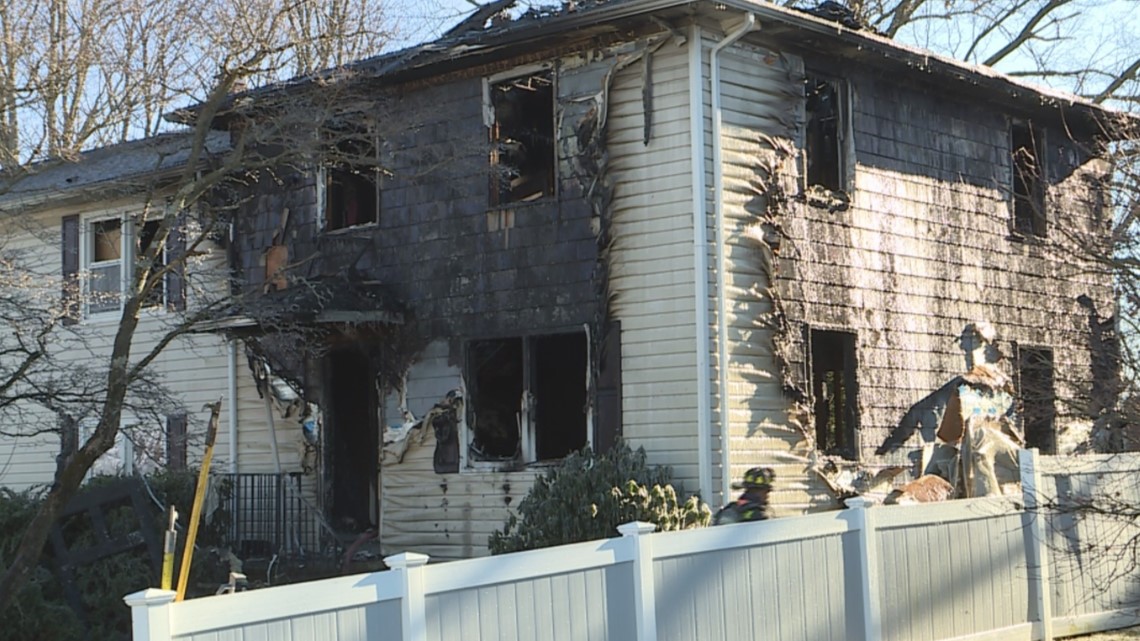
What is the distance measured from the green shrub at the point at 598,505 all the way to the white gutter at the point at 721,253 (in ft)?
1.74

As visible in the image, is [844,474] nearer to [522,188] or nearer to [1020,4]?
[522,188]

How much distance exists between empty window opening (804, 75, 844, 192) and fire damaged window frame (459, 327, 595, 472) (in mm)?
3381

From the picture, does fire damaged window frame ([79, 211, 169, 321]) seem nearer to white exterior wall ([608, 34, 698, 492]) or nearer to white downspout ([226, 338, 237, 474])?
white downspout ([226, 338, 237, 474])

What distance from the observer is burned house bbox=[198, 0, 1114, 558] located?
14.6 m

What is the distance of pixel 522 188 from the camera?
17125mm

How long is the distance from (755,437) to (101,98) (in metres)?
7.30

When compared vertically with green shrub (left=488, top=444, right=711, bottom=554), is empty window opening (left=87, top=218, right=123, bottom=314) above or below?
above

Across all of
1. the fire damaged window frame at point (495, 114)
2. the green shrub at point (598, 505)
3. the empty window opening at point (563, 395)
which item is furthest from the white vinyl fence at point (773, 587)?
the empty window opening at point (563, 395)

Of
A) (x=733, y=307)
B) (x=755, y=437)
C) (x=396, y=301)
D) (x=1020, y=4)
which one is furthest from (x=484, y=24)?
(x=1020, y=4)

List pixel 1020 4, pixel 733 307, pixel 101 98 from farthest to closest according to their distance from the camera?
pixel 1020 4, pixel 733 307, pixel 101 98

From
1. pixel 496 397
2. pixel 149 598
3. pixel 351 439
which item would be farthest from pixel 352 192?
pixel 149 598

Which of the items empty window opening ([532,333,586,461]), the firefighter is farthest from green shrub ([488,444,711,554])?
empty window opening ([532,333,586,461])

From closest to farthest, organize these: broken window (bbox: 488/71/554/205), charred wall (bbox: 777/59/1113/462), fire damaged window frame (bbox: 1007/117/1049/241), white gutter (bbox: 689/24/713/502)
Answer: white gutter (bbox: 689/24/713/502)
charred wall (bbox: 777/59/1113/462)
broken window (bbox: 488/71/554/205)
fire damaged window frame (bbox: 1007/117/1049/241)

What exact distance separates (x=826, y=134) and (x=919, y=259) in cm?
196
